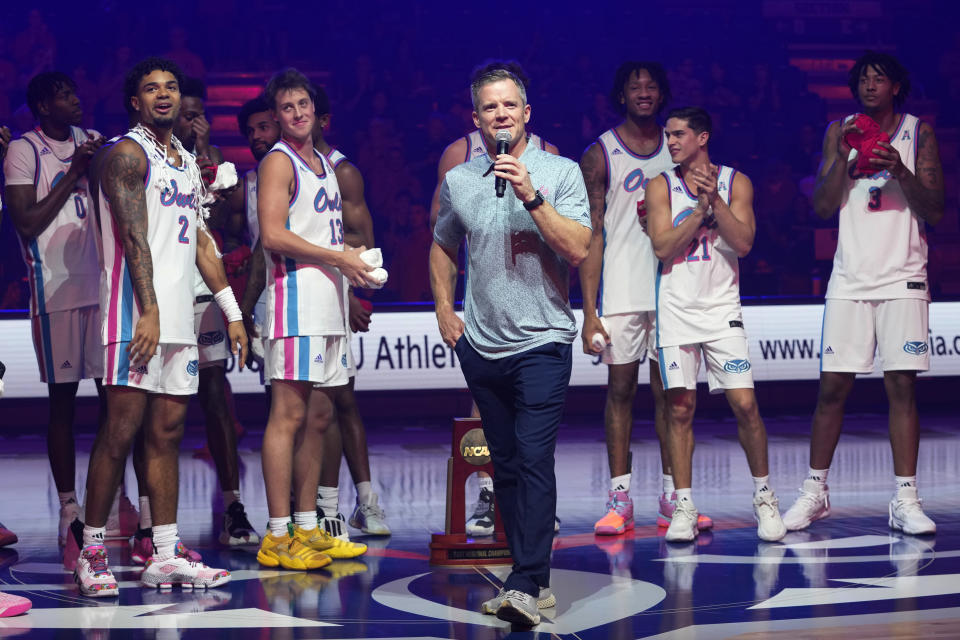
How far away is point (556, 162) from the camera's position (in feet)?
12.3

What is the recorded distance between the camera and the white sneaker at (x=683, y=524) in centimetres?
491

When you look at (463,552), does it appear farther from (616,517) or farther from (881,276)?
(881,276)

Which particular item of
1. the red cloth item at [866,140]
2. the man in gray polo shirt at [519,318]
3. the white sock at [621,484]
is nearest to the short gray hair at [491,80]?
the man in gray polo shirt at [519,318]

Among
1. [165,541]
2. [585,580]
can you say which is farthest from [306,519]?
[585,580]

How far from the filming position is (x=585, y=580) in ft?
14.0

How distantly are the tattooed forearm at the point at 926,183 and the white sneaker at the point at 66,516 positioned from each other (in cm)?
415

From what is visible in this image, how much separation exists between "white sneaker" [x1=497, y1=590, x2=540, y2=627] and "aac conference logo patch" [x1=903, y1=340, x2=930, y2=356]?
8.42 feet

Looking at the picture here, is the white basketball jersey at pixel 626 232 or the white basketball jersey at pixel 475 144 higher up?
the white basketball jersey at pixel 475 144

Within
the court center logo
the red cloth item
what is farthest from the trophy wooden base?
the red cloth item

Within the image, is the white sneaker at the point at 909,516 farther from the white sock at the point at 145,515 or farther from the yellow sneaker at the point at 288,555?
the white sock at the point at 145,515

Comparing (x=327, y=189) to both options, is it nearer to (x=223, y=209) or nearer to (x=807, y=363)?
(x=223, y=209)

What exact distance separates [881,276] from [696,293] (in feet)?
2.98

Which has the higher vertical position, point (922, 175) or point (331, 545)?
point (922, 175)

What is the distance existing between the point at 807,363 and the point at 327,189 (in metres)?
6.25
